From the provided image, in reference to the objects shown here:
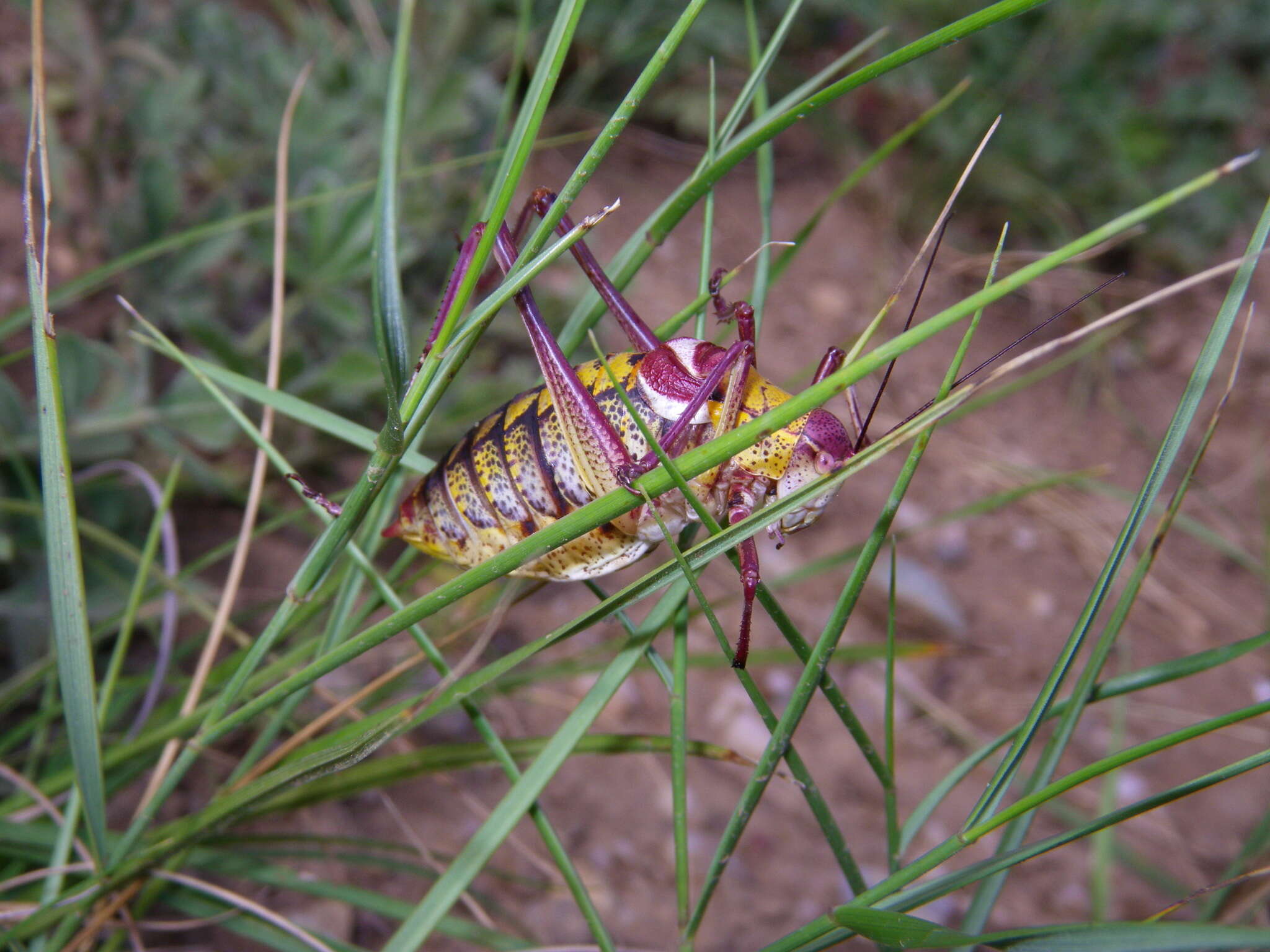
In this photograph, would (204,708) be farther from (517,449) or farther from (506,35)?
(506,35)

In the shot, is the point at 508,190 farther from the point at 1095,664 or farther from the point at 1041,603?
the point at 1041,603

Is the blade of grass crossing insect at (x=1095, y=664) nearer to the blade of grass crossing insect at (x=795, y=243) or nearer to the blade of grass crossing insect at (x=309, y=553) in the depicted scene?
the blade of grass crossing insect at (x=795, y=243)

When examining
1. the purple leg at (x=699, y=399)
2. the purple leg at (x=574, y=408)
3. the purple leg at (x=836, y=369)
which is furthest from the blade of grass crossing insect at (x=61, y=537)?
the purple leg at (x=836, y=369)

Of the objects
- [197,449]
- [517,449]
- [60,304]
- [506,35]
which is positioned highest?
[506,35]

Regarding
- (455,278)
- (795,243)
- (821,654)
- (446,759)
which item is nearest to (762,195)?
(795,243)

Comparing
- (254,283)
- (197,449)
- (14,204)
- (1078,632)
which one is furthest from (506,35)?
(1078,632)

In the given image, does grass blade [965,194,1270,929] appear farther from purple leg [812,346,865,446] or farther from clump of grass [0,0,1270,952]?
purple leg [812,346,865,446]

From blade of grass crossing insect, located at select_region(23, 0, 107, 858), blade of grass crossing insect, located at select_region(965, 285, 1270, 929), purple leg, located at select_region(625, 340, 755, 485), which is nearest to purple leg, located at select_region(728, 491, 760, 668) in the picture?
purple leg, located at select_region(625, 340, 755, 485)
